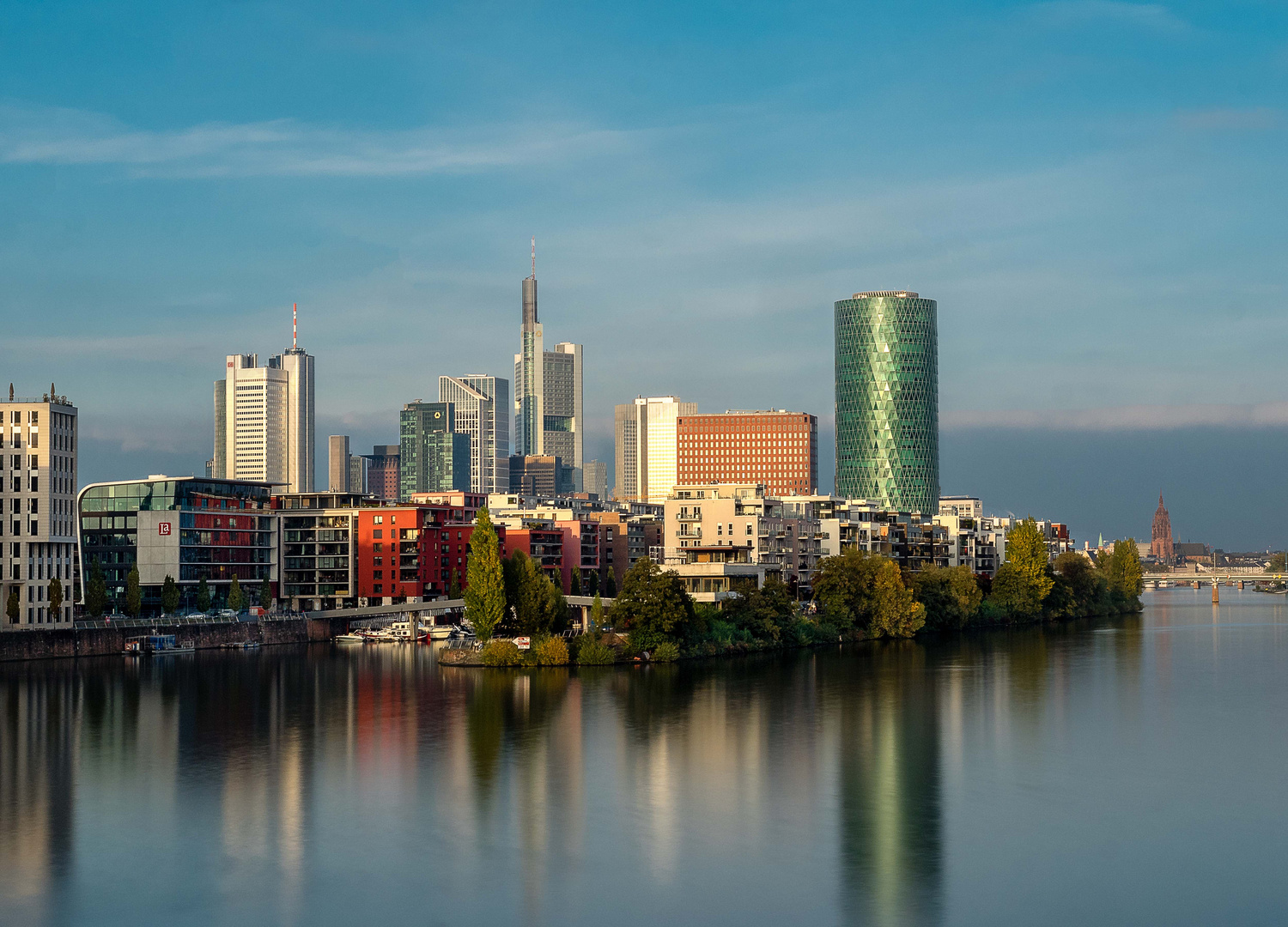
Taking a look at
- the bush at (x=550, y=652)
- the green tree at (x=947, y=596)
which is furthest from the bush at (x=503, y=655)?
the green tree at (x=947, y=596)

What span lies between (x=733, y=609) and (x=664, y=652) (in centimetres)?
1368

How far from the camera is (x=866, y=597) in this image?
110312 mm

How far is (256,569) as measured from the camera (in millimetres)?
130000

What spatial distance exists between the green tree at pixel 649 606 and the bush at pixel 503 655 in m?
6.63

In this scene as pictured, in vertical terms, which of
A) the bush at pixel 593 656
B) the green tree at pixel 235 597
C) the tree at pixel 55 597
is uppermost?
the tree at pixel 55 597

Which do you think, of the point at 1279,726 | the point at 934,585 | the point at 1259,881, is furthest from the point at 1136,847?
the point at 934,585

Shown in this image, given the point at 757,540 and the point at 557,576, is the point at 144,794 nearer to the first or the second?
the point at 757,540

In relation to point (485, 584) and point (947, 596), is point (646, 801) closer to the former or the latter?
point (485, 584)

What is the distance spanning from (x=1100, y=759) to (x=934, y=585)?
234 feet

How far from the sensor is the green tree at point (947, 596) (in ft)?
399

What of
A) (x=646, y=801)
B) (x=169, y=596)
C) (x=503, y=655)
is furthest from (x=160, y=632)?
(x=646, y=801)

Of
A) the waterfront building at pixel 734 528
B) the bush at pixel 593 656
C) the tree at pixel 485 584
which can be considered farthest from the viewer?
the waterfront building at pixel 734 528

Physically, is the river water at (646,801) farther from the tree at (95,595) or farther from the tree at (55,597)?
the tree at (95,595)

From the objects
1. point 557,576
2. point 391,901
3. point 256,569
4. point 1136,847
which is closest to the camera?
point 391,901
